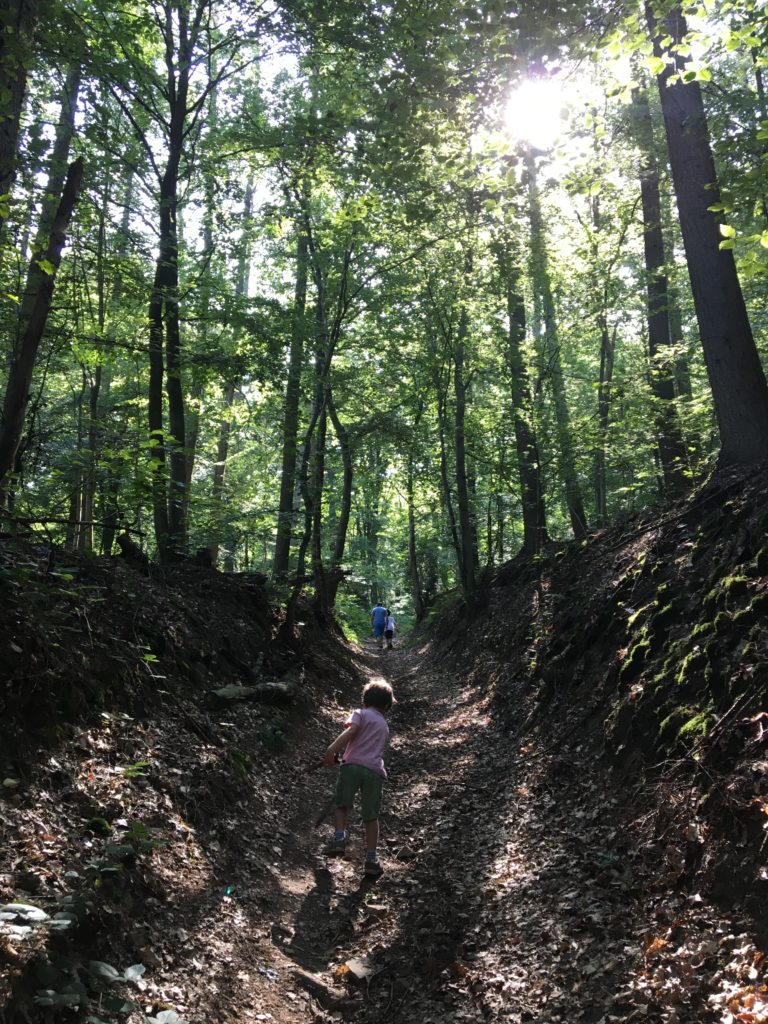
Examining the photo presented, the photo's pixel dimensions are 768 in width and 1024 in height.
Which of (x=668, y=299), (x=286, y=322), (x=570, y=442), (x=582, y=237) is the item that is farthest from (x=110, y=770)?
(x=582, y=237)

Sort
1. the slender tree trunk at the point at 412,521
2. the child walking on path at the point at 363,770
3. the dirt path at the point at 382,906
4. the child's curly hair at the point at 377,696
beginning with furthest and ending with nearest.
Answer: the slender tree trunk at the point at 412,521
the child's curly hair at the point at 377,696
the child walking on path at the point at 363,770
the dirt path at the point at 382,906

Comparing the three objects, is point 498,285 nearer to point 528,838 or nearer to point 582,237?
point 582,237

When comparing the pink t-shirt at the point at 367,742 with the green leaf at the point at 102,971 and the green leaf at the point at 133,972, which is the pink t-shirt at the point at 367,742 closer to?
the green leaf at the point at 133,972

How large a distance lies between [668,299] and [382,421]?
728 centimetres

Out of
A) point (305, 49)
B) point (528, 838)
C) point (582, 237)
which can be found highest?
point (305, 49)

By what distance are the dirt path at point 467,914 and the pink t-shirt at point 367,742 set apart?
3.28 feet

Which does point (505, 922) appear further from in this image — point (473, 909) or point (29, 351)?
Answer: point (29, 351)

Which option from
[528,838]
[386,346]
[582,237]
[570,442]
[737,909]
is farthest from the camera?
[386,346]

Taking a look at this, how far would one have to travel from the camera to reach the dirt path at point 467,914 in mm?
3818

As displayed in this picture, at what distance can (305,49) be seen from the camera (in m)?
12.3

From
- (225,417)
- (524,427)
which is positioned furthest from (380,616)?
(225,417)

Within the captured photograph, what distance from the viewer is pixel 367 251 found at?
14.8 metres

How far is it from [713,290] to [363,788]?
7.15 m

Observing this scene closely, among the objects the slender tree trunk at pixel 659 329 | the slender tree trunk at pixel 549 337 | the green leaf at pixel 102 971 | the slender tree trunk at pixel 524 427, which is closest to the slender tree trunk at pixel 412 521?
the slender tree trunk at pixel 524 427
